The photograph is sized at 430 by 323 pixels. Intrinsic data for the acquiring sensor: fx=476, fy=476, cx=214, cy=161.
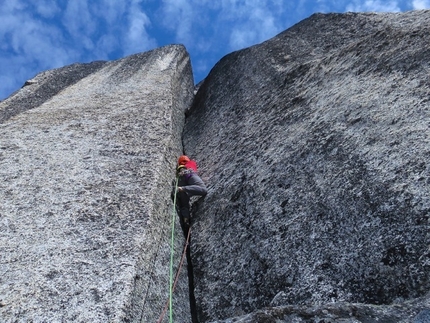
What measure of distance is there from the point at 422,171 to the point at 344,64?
394 centimetres

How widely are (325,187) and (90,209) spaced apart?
10.9 feet

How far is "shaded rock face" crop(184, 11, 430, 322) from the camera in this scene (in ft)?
16.8

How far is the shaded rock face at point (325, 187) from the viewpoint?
5.13 m

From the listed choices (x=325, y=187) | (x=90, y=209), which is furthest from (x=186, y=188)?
(x=325, y=187)

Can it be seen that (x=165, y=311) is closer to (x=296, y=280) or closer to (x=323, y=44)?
(x=296, y=280)

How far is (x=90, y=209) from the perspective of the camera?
684cm

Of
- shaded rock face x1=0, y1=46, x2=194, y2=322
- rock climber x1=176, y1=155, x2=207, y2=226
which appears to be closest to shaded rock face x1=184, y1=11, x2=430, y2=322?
rock climber x1=176, y1=155, x2=207, y2=226

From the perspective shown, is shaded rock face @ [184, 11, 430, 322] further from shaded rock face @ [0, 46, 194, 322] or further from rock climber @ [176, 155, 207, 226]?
shaded rock face @ [0, 46, 194, 322]

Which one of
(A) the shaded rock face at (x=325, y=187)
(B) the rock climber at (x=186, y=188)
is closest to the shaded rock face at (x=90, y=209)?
(B) the rock climber at (x=186, y=188)

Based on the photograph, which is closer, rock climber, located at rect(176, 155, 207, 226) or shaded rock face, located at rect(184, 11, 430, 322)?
shaded rock face, located at rect(184, 11, 430, 322)

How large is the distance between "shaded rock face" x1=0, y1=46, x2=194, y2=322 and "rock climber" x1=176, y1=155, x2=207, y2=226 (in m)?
0.24

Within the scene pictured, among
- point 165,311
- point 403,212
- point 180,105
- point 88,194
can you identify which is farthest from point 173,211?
point 180,105

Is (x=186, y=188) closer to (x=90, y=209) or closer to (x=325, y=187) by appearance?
(x=90, y=209)

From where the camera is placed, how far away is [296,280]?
5.57m
